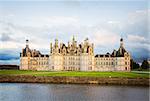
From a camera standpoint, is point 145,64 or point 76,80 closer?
point 76,80

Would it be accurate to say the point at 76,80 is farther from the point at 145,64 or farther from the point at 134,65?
the point at 134,65

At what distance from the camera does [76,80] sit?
147ft

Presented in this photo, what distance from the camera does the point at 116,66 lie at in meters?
70.2

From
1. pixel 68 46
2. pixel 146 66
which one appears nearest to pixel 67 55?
pixel 68 46

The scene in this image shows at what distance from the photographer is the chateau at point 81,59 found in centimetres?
6956

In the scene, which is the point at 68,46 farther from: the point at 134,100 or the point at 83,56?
the point at 134,100

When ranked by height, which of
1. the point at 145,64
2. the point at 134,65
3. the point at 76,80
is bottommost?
the point at 76,80

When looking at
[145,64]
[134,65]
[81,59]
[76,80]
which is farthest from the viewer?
[134,65]

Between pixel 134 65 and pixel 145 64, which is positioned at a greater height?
pixel 145 64

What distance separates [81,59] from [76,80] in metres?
24.9

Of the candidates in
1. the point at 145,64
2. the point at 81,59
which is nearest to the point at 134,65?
the point at 145,64

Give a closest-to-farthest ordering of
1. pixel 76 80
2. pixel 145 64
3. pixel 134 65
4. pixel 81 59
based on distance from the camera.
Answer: pixel 76 80
pixel 81 59
pixel 145 64
pixel 134 65

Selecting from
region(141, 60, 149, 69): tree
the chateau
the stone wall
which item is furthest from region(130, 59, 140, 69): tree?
the stone wall

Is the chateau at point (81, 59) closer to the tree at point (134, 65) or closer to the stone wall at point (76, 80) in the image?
the tree at point (134, 65)
